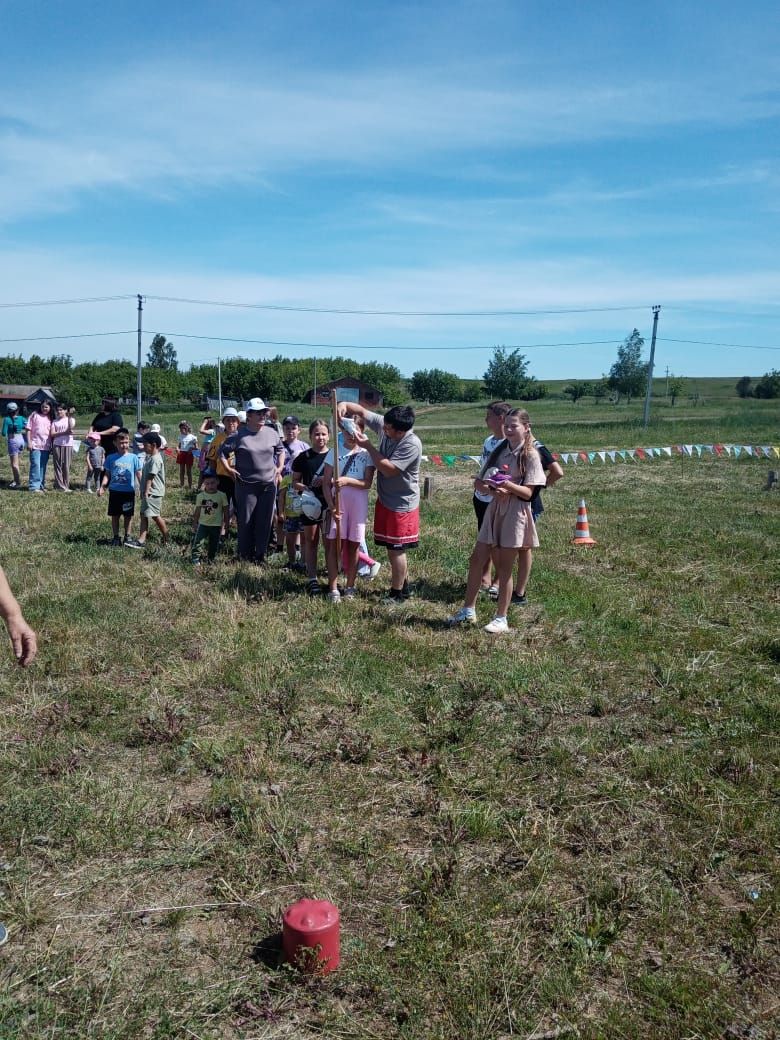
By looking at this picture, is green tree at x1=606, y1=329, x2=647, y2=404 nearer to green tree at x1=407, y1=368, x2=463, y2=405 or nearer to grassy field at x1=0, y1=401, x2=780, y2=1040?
green tree at x1=407, y1=368, x2=463, y2=405

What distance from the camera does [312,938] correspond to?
295cm

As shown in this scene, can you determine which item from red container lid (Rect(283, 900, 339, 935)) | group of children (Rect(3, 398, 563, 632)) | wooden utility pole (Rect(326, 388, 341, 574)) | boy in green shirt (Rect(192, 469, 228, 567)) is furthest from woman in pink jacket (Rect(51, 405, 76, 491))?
red container lid (Rect(283, 900, 339, 935))

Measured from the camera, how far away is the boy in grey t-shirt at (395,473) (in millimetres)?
7289

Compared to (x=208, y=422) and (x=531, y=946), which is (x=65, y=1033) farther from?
(x=208, y=422)

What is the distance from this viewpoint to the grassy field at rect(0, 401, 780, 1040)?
2945mm

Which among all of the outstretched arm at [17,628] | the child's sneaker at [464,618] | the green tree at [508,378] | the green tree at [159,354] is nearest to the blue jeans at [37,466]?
the child's sneaker at [464,618]

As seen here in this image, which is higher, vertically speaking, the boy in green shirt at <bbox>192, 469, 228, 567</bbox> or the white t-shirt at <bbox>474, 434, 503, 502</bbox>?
the white t-shirt at <bbox>474, 434, 503, 502</bbox>

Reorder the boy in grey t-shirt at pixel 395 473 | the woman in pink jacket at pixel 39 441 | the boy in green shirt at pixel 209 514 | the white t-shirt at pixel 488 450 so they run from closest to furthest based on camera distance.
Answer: the boy in grey t-shirt at pixel 395 473
the white t-shirt at pixel 488 450
the boy in green shirt at pixel 209 514
the woman in pink jacket at pixel 39 441

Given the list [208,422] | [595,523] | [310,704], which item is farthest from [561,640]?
[208,422]

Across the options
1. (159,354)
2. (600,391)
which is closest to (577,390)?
(600,391)

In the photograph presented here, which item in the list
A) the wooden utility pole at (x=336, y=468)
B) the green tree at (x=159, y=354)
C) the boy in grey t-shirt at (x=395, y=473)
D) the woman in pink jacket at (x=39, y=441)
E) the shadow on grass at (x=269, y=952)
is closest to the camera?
the shadow on grass at (x=269, y=952)

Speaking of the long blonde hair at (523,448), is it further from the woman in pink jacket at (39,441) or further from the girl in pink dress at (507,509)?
the woman in pink jacket at (39,441)

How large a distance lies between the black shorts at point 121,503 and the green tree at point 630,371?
7974 cm

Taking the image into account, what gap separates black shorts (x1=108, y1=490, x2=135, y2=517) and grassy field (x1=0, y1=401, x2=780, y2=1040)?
8.20ft
